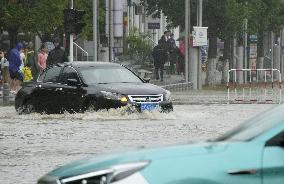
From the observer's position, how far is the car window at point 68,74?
24.7 meters

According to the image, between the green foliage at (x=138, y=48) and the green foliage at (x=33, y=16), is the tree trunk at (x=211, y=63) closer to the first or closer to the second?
the green foliage at (x=138, y=48)

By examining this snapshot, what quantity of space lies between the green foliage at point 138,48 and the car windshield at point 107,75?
100ft

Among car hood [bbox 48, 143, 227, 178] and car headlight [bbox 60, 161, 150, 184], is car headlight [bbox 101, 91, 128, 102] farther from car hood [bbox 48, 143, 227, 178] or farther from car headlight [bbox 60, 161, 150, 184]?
car headlight [bbox 60, 161, 150, 184]

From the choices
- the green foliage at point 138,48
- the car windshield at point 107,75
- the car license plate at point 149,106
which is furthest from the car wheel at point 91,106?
the green foliage at point 138,48

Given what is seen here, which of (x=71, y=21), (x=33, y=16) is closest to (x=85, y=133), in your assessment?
(x=71, y=21)

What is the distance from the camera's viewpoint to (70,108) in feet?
79.4

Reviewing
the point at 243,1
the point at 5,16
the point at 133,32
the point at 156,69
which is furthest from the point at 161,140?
the point at 133,32

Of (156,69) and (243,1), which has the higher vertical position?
(243,1)

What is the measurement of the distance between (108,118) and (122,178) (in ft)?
53.2

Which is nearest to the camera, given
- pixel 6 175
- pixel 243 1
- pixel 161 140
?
pixel 6 175

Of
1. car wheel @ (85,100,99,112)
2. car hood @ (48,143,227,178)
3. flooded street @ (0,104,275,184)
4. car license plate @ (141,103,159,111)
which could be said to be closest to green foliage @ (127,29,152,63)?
flooded street @ (0,104,275,184)

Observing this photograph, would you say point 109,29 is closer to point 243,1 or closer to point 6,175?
point 243,1

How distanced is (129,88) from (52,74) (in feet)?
10.5

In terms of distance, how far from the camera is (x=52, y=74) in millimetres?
25531
